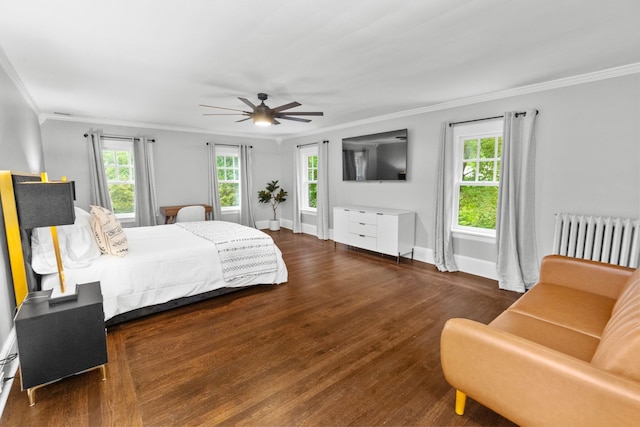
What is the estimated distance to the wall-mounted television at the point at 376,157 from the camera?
15.9ft

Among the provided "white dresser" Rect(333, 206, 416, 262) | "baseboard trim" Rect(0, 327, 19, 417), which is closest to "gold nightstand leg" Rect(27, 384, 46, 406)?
"baseboard trim" Rect(0, 327, 19, 417)

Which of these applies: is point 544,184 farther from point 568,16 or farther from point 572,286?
point 568,16

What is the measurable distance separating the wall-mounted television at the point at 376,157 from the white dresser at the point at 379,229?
2.00 feet

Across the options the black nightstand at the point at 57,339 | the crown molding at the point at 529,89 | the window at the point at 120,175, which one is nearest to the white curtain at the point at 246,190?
the window at the point at 120,175

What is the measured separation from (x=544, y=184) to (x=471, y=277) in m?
1.44

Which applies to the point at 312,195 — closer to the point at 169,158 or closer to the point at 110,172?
the point at 169,158

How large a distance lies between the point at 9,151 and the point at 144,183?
3.14m

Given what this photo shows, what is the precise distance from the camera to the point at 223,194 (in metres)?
6.89

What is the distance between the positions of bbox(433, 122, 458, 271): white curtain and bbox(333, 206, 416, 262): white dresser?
50 centimetres

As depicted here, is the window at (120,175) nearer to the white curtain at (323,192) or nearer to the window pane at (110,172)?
the window pane at (110,172)

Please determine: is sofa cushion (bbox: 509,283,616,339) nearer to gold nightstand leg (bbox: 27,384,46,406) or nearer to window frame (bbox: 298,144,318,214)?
gold nightstand leg (bbox: 27,384,46,406)

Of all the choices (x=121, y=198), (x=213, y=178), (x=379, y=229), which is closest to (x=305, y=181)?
(x=213, y=178)

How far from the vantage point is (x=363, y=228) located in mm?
5152

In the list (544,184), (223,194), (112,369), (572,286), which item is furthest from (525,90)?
(223,194)
